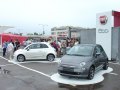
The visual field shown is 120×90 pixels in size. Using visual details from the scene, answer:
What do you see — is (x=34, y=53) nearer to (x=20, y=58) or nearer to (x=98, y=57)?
(x=20, y=58)

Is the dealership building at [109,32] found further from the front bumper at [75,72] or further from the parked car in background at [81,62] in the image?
the front bumper at [75,72]

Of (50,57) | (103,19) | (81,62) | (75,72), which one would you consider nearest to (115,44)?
(103,19)

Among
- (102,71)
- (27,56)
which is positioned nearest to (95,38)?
(27,56)

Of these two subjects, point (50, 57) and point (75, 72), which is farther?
point (50, 57)

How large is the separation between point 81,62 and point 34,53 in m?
8.81

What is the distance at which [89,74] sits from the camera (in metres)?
10.6

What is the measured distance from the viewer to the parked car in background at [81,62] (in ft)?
34.1

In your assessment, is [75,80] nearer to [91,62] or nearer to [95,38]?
[91,62]

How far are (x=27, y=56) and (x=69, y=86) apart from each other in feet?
32.1

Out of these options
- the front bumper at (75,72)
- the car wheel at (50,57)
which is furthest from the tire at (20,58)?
the front bumper at (75,72)

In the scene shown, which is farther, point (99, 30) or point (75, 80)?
point (99, 30)

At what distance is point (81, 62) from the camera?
10.5 metres

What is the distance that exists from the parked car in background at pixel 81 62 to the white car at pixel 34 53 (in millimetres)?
6837

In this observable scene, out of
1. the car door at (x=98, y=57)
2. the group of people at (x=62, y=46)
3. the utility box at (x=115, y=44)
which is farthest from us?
the group of people at (x=62, y=46)
